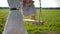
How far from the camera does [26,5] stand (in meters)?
0.77

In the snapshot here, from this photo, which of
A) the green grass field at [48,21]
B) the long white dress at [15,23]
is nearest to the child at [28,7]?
the long white dress at [15,23]

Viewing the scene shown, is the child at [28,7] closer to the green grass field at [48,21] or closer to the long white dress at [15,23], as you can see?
the long white dress at [15,23]

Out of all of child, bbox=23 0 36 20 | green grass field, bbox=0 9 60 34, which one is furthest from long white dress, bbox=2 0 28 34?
green grass field, bbox=0 9 60 34

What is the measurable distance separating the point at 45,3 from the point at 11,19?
15.6 inches

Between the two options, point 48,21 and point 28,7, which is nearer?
point 28,7

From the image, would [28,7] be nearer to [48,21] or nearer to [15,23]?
[15,23]

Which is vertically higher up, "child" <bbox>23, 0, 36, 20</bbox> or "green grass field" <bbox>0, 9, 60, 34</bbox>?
"child" <bbox>23, 0, 36, 20</bbox>

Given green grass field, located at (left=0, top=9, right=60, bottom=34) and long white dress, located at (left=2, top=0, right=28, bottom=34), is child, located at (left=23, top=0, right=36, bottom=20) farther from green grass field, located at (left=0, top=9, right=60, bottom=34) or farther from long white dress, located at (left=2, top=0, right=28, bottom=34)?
green grass field, located at (left=0, top=9, right=60, bottom=34)

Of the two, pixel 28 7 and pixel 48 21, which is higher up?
pixel 28 7

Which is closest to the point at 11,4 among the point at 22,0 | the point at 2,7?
the point at 22,0

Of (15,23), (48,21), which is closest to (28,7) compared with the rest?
(15,23)

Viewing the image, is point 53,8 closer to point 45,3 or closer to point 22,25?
point 45,3

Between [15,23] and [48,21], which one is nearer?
[15,23]

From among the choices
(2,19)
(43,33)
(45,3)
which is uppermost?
(45,3)
